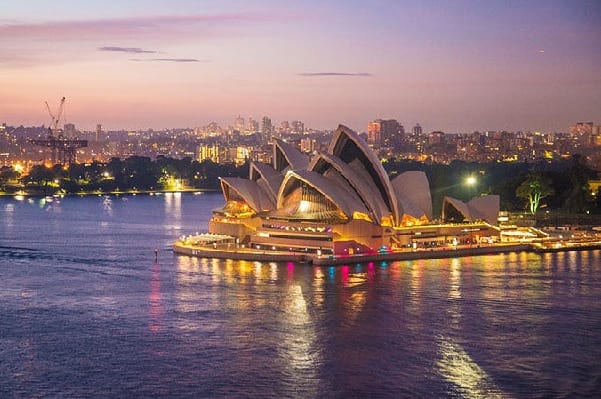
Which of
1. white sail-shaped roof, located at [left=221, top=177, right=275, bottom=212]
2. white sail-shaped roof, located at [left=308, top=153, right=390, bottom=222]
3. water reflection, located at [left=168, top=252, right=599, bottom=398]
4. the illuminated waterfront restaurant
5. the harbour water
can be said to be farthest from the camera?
white sail-shaped roof, located at [left=221, top=177, right=275, bottom=212]

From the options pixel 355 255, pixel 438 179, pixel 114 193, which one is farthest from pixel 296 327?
pixel 114 193

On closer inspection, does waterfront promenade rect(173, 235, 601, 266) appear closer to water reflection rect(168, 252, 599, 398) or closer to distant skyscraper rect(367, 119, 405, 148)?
water reflection rect(168, 252, 599, 398)

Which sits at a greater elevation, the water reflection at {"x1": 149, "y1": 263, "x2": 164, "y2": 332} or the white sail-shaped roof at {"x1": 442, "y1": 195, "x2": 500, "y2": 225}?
the white sail-shaped roof at {"x1": 442, "y1": 195, "x2": 500, "y2": 225}

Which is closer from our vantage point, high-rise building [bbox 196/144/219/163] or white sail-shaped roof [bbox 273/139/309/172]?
white sail-shaped roof [bbox 273/139/309/172]

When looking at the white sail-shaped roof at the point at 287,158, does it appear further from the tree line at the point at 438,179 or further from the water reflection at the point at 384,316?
the tree line at the point at 438,179

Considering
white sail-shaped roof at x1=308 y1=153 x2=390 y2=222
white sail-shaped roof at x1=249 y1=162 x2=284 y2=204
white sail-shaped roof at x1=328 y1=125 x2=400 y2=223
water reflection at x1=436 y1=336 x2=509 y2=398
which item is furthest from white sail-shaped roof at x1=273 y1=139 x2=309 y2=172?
water reflection at x1=436 y1=336 x2=509 y2=398

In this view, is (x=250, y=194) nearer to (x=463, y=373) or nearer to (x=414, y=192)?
(x=414, y=192)

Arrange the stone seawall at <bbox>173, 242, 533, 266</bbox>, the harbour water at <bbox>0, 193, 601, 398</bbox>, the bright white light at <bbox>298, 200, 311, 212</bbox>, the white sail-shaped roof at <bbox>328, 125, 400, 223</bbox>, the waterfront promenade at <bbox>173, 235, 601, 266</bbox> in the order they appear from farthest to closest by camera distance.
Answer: the white sail-shaped roof at <bbox>328, 125, 400, 223</bbox> → the bright white light at <bbox>298, 200, 311, 212</bbox> → the waterfront promenade at <bbox>173, 235, 601, 266</bbox> → the stone seawall at <bbox>173, 242, 533, 266</bbox> → the harbour water at <bbox>0, 193, 601, 398</bbox>
